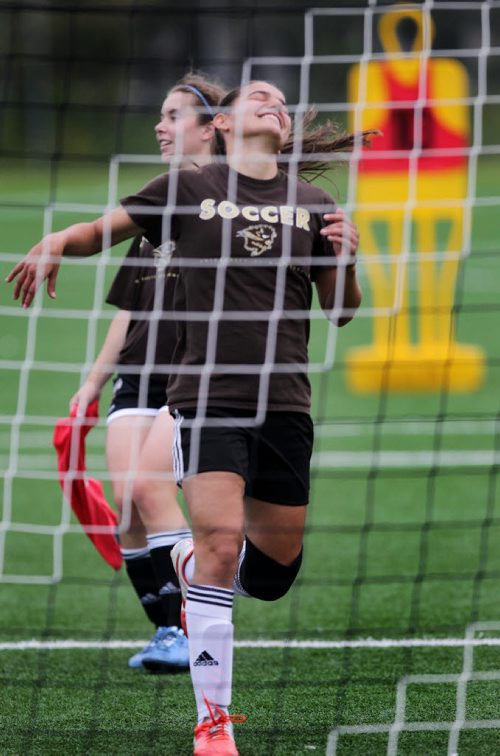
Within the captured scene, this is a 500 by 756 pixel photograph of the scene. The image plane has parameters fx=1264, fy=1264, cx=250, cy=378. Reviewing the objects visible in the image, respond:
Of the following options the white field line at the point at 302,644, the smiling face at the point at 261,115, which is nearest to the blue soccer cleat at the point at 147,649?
the white field line at the point at 302,644

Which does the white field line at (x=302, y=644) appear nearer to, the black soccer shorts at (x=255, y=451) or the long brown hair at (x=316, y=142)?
the black soccer shorts at (x=255, y=451)

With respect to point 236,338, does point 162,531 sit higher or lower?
lower

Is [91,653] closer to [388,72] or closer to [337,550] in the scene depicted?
[337,550]

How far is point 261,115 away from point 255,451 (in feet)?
3.52

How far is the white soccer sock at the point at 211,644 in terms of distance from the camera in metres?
3.72

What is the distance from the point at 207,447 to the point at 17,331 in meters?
10.8

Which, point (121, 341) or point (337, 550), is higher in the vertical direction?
point (121, 341)

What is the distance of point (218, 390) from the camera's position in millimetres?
3789

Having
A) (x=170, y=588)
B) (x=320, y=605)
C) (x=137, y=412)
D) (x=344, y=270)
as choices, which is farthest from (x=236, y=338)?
(x=320, y=605)

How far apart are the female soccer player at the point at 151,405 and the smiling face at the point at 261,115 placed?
0.48 metres

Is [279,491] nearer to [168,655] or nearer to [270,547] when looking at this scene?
[270,547]

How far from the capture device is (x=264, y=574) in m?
4.06

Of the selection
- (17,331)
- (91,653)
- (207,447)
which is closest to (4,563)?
(91,653)

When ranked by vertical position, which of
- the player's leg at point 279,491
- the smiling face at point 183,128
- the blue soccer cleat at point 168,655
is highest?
the smiling face at point 183,128
